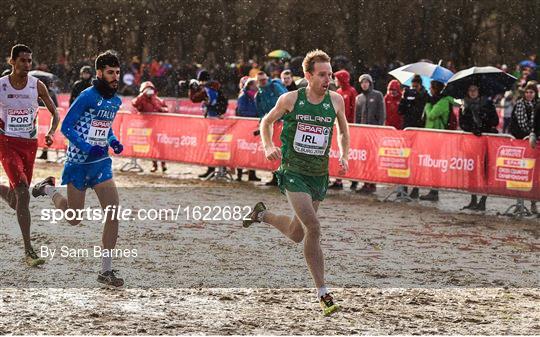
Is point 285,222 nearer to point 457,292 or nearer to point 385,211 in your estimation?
point 457,292

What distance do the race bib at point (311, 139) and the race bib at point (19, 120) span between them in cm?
323

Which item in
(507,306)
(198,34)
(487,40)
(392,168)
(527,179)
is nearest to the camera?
(507,306)

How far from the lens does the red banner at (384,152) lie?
15578mm

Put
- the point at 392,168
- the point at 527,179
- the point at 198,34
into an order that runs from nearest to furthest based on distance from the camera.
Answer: the point at 527,179, the point at 392,168, the point at 198,34

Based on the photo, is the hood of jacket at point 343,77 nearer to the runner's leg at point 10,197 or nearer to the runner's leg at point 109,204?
the runner's leg at point 10,197

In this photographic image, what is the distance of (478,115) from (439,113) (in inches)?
41.1

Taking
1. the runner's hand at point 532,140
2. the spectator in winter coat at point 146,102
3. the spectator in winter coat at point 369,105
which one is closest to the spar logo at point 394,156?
the spectator in winter coat at point 369,105

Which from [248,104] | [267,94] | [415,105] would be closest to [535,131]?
[415,105]

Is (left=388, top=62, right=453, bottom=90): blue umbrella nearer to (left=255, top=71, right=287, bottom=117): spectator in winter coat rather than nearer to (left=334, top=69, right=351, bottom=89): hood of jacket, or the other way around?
(left=334, top=69, right=351, bottom=89): hood of jacket

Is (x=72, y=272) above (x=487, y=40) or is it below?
below

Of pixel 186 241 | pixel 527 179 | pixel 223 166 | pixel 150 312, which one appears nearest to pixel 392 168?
pixel 527 179

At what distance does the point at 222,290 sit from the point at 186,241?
10.2ft

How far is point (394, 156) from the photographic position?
1706cm

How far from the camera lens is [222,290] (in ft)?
31.1
